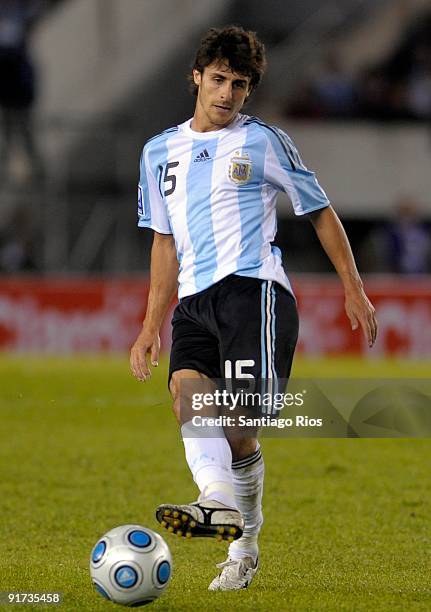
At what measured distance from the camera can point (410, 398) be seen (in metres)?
12.4

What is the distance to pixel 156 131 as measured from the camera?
21.5 metres

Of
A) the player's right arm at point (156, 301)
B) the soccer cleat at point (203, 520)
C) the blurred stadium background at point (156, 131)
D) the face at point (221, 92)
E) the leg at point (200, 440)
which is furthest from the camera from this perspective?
the blurred stadium background at point (156, 131)

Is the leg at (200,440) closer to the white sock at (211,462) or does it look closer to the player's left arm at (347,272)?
the white sock at (211,462)

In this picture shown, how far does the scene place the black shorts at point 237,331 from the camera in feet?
18.5

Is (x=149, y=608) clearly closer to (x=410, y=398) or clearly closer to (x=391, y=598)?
(x=391, y=598)

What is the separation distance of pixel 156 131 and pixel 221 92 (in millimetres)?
15848

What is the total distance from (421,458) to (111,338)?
27.9 feet

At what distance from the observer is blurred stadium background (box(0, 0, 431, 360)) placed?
60.2ft

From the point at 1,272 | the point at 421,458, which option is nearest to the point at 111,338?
the point at 1,272

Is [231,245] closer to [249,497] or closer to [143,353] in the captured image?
[143,353]

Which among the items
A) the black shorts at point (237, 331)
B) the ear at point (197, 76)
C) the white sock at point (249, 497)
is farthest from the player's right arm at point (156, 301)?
the ear at point (197, 76)

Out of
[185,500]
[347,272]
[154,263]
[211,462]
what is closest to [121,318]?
[185,500]

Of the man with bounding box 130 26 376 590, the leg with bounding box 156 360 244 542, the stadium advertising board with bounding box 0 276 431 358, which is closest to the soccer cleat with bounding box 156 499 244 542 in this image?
the leg with bounding box 156 360 244 542

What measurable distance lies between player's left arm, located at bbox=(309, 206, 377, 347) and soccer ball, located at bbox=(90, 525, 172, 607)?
3.95 ft
